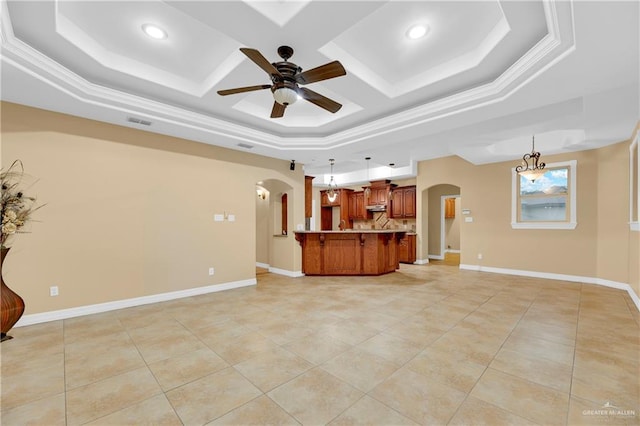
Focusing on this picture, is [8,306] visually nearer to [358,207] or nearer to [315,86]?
[315,86]

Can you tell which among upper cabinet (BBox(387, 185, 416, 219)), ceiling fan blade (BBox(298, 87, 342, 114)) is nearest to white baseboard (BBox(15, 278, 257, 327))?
ceiling fan blade (BBox(298, 87, 342, 114))

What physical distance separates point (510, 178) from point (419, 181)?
7.44ft

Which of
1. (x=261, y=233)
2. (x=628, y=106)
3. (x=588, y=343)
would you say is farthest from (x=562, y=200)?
(x=261, y=233)

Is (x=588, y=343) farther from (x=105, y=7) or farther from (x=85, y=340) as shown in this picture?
(x=105, y=7)

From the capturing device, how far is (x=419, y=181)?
321 inches

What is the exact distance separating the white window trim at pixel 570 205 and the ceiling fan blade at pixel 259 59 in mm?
6514

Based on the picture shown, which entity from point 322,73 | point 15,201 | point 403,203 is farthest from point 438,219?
point 15,201

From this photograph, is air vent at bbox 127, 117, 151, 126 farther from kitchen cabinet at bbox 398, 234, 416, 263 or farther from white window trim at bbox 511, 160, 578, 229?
white window trim at bbox 511, 160, 578, 229

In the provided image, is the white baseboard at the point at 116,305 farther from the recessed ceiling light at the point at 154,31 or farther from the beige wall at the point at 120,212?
the recessed ceiling light at the point at 154,31

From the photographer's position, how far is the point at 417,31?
2682 millimetres

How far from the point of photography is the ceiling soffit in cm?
244

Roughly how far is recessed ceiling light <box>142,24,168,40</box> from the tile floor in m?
3.19

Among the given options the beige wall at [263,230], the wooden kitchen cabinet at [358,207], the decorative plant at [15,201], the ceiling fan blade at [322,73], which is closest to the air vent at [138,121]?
the decorative plant at [15,201]

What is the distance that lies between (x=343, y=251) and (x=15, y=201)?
539 cm
